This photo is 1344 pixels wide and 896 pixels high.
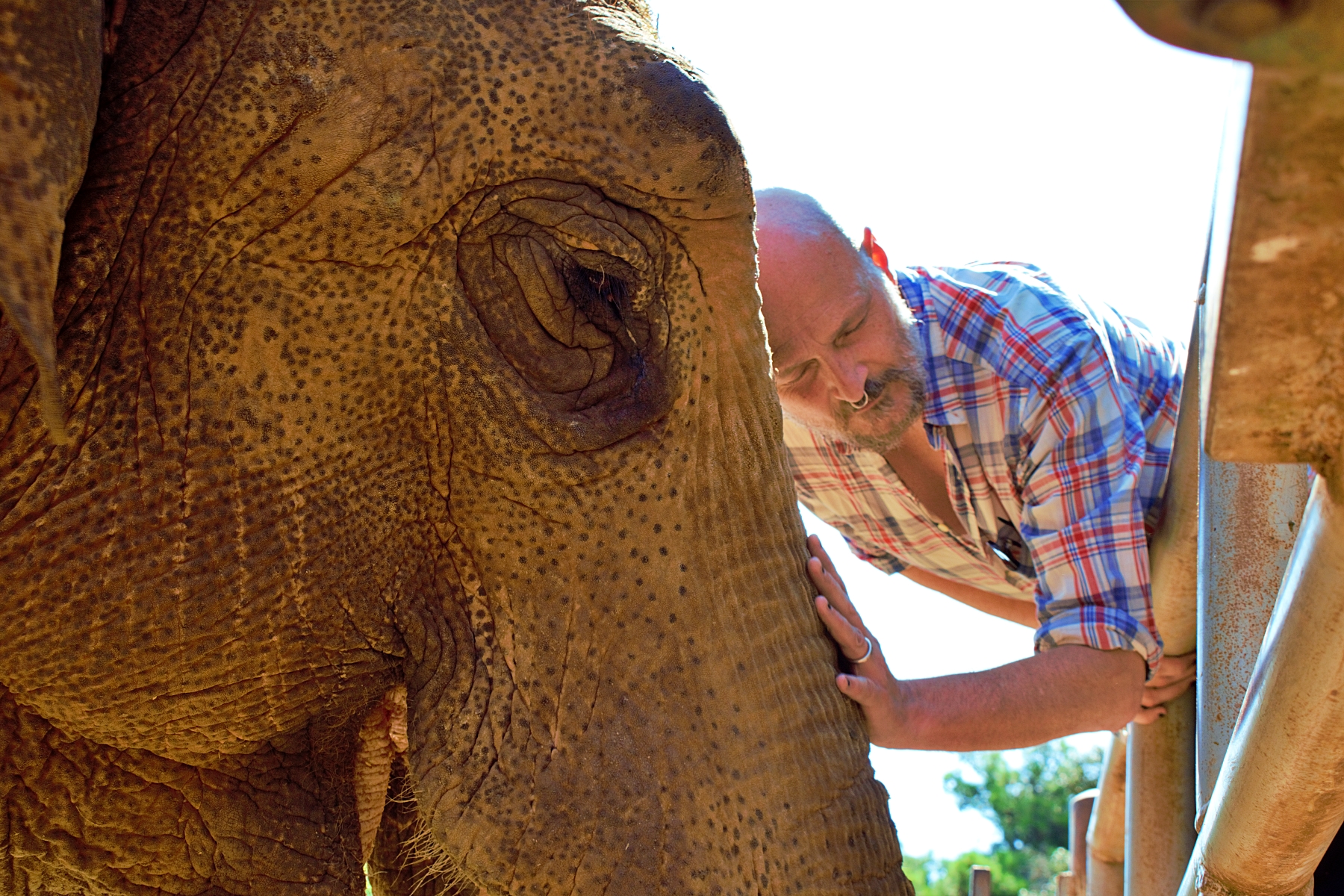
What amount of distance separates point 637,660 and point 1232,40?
1.31m

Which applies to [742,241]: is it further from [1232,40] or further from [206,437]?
[1232,40]

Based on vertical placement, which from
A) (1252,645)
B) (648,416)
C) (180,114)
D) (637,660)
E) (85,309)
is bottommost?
(1252,645)

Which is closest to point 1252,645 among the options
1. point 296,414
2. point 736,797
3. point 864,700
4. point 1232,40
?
point 864,700

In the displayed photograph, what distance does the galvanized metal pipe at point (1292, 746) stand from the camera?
1.17m

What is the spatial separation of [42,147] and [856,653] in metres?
1.36

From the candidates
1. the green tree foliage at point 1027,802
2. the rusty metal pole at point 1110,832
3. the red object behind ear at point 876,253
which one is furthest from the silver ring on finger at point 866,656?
the green tree foliage at point 1027,802

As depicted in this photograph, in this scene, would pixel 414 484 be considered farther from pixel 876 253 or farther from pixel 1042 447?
pixel 876 253

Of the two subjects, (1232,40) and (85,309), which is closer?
(1232,40)

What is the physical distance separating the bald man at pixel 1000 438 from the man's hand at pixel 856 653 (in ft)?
0.57

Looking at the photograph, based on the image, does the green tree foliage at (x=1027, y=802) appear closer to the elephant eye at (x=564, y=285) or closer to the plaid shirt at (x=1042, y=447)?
the plaid shirt at (x=1042, y=447)

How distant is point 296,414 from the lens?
5.64 ft

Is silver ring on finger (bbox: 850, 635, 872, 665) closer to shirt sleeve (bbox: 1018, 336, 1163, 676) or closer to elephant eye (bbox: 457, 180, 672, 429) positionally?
elephant eye (bbox: 457, 180, 672, 429)

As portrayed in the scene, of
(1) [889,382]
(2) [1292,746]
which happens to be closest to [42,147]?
(2) [1292,746]

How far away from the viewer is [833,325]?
10.6 feet
